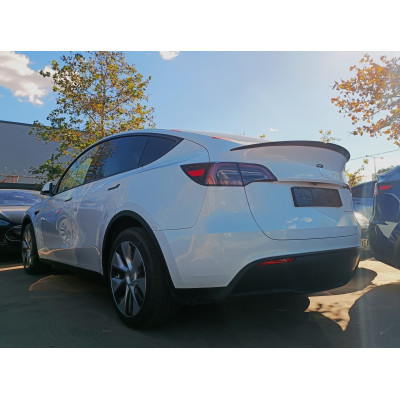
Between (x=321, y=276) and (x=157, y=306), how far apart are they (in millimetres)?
1194

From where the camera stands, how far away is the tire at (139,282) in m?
2.81

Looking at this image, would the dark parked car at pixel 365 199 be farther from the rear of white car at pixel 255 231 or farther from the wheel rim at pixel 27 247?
the wheel rim at pixel 27 247

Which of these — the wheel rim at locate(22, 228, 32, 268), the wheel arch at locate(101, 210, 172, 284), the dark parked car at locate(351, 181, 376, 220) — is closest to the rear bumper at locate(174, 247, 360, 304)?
the wheel arch at locate(101, 210, 172, 284)

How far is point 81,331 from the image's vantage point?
9.94 ft

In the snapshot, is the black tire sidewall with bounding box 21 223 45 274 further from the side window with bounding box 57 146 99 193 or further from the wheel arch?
the wheel arch

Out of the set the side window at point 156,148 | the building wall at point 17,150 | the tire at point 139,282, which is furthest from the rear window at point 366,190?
the building wall at point 17,150

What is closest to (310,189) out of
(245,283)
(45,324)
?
(245,283)

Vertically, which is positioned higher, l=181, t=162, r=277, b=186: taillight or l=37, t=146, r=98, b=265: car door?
l=181, t=162, r=277, b=186: taillight

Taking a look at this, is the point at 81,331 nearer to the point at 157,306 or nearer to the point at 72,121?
the point at 157,306

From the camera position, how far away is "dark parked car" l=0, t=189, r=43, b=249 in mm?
6395

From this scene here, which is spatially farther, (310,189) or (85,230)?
(85,230)

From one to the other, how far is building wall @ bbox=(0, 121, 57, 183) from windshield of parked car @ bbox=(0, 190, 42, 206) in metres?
22.5

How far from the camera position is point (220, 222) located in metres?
2.55

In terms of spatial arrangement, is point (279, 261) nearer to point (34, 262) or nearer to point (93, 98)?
point (34, 262)
